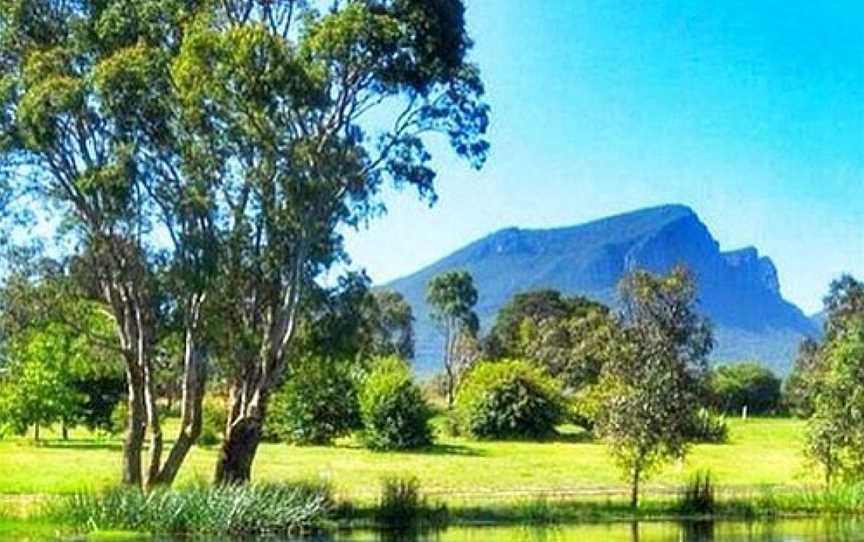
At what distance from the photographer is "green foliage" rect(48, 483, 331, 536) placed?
3916cm

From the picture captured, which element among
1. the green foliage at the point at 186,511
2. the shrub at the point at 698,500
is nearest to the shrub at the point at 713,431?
the shrub at the point at 698,500

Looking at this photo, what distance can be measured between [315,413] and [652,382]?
29954 millimetres

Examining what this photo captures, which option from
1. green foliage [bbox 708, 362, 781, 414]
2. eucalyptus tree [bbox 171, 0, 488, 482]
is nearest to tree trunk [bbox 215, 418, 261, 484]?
eucalyptus tree [bbox 171, 0, 488, 482]

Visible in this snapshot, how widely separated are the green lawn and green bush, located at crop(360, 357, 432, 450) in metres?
1.11

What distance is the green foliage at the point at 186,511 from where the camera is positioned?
1542 inches

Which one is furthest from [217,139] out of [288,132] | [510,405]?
[510,405]

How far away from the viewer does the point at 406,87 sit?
4553 centimetres

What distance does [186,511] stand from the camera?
39312 millimetres

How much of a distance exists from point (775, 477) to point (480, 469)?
11.4m

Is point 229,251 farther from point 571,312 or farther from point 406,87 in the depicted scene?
point 571,312

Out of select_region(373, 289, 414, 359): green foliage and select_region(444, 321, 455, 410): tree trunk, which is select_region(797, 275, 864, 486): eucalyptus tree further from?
select_region(373, 289, 414, 359): green foliage

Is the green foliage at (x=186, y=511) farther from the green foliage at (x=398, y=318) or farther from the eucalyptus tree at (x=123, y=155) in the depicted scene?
the green foliage at (x=398, y=318)

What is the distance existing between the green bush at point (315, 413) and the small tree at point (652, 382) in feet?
82.9

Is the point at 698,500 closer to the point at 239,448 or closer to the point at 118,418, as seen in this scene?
the point at 239,448
